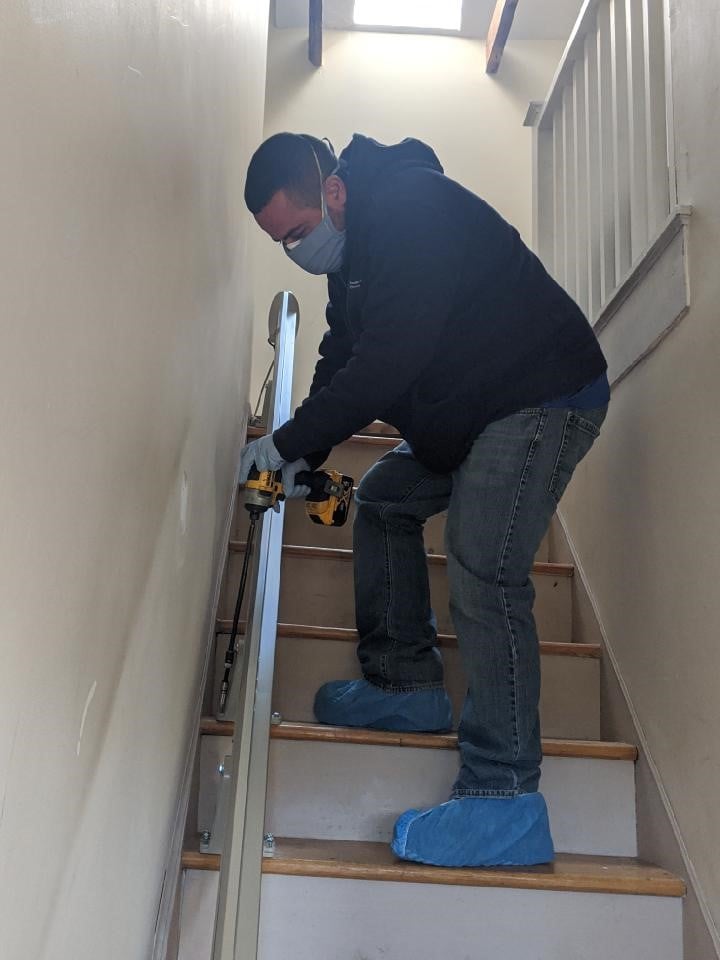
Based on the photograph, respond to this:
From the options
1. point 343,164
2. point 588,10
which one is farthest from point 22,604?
point 588,10

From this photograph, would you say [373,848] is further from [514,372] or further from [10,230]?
[10,230]

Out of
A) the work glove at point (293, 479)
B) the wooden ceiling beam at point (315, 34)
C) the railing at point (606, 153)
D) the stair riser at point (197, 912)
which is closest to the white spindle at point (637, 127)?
the railing at point (606, 153)

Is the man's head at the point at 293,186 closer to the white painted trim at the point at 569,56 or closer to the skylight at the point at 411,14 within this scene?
the white painted trim at the point at 569,56

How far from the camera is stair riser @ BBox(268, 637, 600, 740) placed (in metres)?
2.10

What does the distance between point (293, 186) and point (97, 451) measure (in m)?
0.98

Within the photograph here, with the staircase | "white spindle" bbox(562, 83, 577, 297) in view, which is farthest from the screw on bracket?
"white spindle" bbox(562, 83, 577, 297)

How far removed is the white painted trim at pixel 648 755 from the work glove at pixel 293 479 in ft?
2.50

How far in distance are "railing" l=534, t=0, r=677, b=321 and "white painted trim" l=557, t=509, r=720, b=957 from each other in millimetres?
657

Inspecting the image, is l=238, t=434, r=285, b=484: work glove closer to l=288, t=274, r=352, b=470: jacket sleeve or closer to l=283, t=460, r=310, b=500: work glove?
l=283, t=460, r=310, b=500: work glove

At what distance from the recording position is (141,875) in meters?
1.26

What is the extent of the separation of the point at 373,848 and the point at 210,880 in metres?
0.29

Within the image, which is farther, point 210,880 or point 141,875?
point 210,880

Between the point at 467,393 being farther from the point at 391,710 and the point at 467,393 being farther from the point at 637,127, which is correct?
the point at 637,127

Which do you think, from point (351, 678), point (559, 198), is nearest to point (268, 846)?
point (351, 678)
